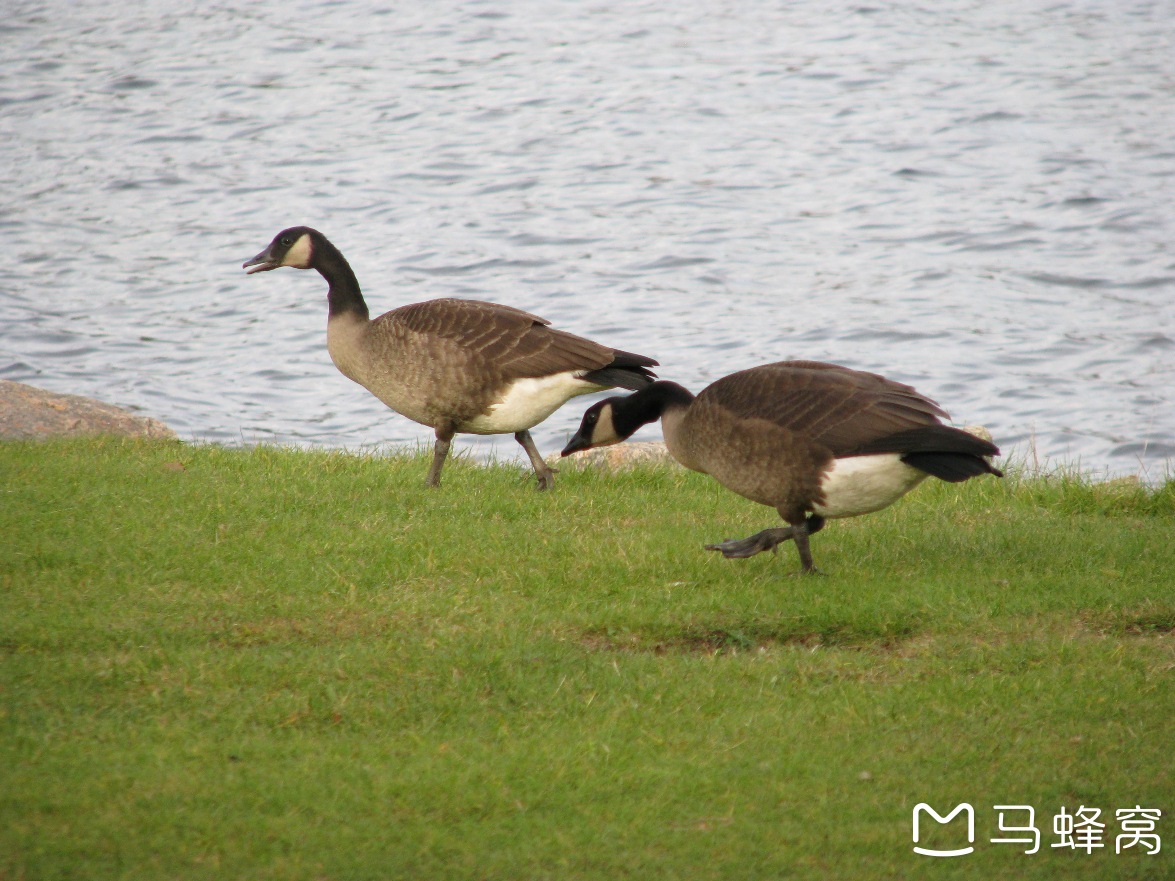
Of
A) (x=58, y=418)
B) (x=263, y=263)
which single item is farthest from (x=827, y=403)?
(x=58, y=418)

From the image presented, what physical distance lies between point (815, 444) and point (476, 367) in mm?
3105

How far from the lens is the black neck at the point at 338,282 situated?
10547 mm

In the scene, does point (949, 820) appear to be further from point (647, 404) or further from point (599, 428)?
point (599, 428)

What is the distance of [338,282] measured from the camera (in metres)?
10.6

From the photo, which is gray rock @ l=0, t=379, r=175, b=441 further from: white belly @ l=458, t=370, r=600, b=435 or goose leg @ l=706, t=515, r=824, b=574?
goose leg @ l=706, t=515, r=824, b=574

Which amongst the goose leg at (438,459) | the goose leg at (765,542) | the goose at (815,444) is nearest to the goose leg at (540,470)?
the goose leg at (438,459)

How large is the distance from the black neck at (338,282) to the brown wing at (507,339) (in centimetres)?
56

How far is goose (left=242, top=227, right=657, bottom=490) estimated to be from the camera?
9680mm

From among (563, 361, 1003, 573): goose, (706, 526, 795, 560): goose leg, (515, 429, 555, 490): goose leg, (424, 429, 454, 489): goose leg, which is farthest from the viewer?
(515, 429, 555, 490): goose leg

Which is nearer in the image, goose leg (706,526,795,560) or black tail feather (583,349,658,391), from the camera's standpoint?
goose leg (706,526,795,560)

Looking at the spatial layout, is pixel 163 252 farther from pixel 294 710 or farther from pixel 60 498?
pixel 294 710

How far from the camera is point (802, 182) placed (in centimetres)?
2614

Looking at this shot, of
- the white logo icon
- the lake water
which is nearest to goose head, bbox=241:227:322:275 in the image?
the lake water

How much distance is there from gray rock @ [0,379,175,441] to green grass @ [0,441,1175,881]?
72.7 inches
